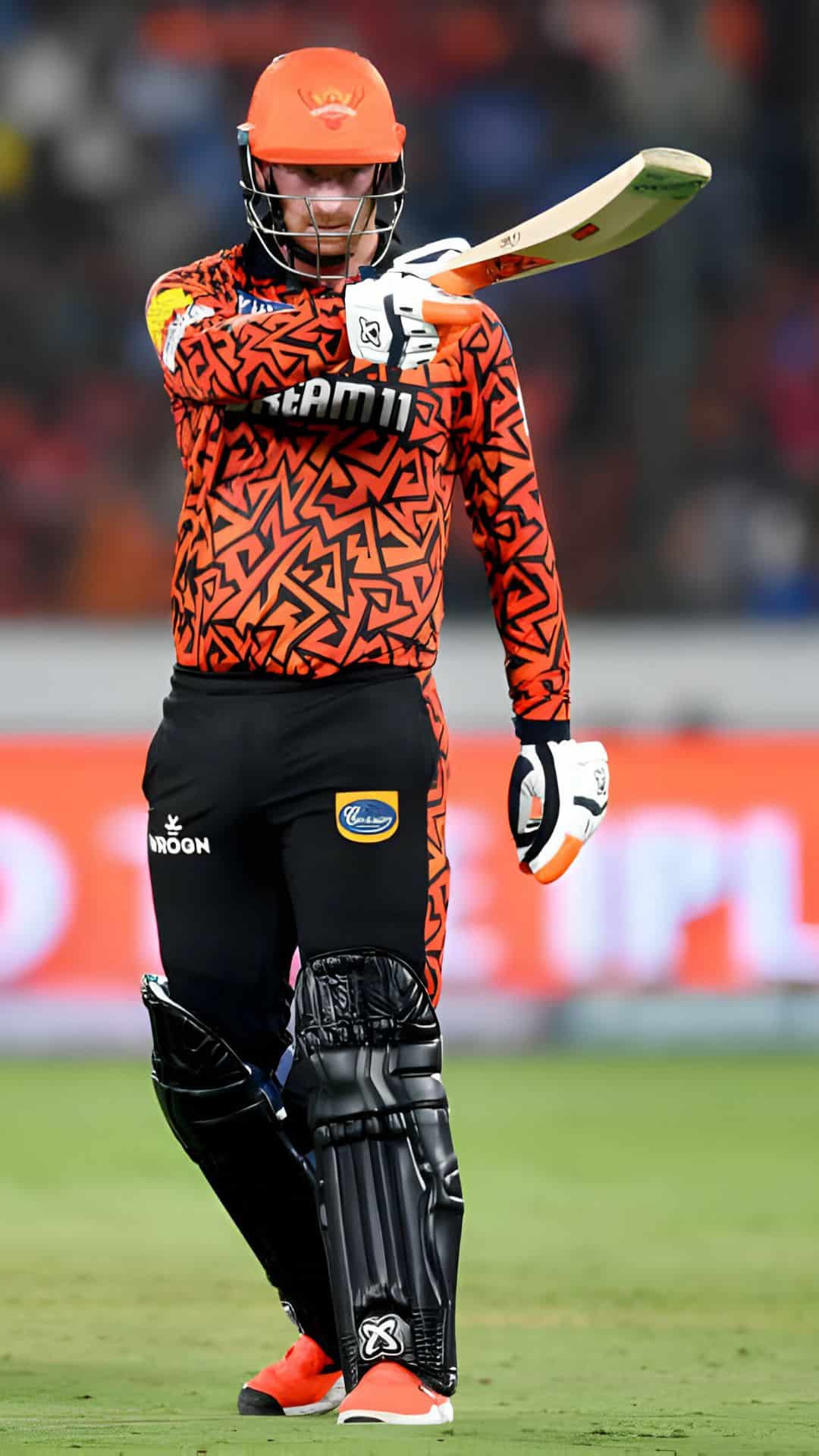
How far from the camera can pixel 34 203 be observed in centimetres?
1084

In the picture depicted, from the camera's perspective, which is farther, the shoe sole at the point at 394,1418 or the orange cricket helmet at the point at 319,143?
Answer: the orange cricket helmet at the point at 319,143

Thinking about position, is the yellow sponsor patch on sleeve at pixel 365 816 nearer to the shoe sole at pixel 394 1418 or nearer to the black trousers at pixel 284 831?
the black trousers at pixel 284 831

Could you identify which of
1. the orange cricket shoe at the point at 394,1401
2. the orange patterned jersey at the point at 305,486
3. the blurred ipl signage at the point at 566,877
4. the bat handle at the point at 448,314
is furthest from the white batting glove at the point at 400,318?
the blurred ipl signage at the point at 566,877

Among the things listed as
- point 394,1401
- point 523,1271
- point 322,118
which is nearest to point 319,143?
point 322,118

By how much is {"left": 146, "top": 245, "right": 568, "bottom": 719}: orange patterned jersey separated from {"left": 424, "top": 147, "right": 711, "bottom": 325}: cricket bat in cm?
20

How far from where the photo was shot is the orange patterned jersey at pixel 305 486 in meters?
3.33

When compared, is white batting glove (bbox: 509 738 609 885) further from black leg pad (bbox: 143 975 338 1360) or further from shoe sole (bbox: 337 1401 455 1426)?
shoe sole (bbox: 337 1401 455 1426)

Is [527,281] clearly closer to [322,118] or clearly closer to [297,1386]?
[322,118]

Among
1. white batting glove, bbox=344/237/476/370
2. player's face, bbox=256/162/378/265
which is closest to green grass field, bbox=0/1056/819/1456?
white batting glove, bbox=344/237/476/370

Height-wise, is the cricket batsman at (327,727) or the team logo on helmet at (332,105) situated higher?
the team logo on helmet at (332,105)

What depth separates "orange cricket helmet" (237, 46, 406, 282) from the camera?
3.39m

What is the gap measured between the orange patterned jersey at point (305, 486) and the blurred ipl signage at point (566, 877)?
489 cm

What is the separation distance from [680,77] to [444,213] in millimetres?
1245

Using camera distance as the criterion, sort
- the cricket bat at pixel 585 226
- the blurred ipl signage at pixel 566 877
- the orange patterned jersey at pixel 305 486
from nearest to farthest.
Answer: the cricket bat at pixel 585 226, the orange patterned jersey at pixel 305 486, the blurred ipl signage at pixel 566 877
